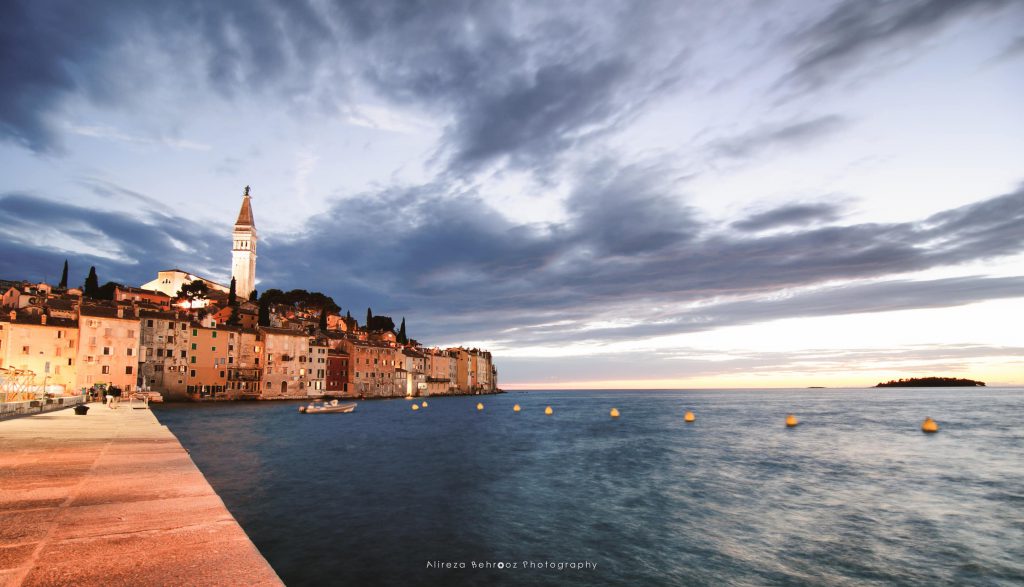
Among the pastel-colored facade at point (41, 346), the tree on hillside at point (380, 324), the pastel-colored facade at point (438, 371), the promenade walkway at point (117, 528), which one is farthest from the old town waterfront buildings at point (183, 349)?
the promenade walkway at point (117, 528)

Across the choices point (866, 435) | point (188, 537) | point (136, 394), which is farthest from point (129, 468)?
point (136, 394)

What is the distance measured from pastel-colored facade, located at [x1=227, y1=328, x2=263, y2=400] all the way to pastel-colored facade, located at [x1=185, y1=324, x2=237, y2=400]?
1.39m

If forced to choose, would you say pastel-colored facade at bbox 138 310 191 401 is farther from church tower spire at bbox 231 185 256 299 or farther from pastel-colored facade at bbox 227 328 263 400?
church tower spire at bbox 231 185 256 299

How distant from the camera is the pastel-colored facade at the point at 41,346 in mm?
69000

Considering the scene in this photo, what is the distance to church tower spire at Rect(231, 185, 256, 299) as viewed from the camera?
552ft

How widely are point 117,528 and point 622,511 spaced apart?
61.4 feet

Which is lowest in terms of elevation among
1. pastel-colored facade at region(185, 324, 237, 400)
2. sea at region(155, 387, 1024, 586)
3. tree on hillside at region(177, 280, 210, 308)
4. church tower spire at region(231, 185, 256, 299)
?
sea at region(155, 387, 1024, 586)

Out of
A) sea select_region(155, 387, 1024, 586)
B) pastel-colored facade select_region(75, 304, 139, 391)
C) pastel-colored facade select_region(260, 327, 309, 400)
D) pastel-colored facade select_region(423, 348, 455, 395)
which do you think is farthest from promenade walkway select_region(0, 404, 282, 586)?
pastel-colored facade select_region(423, 348, 455, 395)

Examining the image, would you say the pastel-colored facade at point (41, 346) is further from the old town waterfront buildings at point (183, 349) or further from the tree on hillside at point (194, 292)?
the tree on hillside at point (194, 292)

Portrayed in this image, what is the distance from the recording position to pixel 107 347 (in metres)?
78.6

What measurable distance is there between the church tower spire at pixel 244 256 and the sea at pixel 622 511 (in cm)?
14074

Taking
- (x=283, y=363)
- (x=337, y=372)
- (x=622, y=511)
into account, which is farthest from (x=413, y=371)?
(x=622, y=511)

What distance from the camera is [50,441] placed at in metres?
16.1

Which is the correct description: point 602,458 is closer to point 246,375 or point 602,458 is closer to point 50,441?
point 50,441
